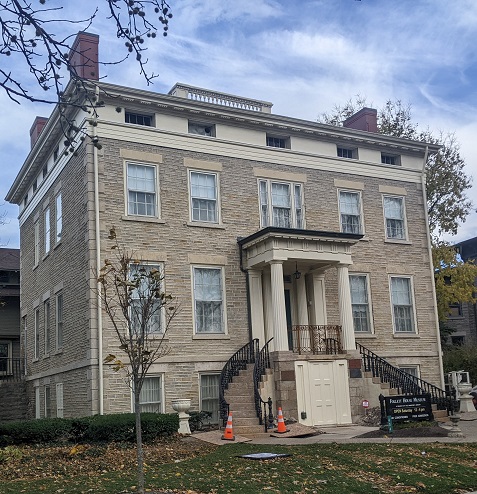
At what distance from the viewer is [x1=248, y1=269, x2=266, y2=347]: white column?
21891 mm

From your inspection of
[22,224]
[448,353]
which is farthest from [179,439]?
[448,353]

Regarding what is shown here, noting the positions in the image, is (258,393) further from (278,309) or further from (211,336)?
(211,336)

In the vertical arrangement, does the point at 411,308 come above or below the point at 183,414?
above

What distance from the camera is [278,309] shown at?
2042 centimetres

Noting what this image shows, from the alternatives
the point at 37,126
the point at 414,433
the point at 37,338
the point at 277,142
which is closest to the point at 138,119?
the point at 277,142

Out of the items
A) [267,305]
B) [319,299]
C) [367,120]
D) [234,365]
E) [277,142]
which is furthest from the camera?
[367,120]

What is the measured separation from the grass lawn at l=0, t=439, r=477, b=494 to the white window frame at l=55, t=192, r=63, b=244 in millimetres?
9751

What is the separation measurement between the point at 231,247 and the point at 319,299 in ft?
11.5

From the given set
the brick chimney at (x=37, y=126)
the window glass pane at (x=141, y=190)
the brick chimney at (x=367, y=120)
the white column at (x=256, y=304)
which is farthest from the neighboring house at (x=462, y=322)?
the window glass pane at (x=141, y=190)

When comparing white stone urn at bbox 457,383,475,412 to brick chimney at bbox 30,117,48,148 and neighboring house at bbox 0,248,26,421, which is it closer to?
neighboring house at bbox 0,248,26,421

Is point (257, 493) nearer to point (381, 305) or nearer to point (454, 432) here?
point (454, 432)

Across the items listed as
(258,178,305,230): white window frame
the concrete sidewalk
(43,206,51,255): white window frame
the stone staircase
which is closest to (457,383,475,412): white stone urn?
the concrete sidewalk

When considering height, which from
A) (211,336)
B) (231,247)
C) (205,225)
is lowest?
(211,336)

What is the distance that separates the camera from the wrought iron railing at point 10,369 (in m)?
Answer: 30.8
